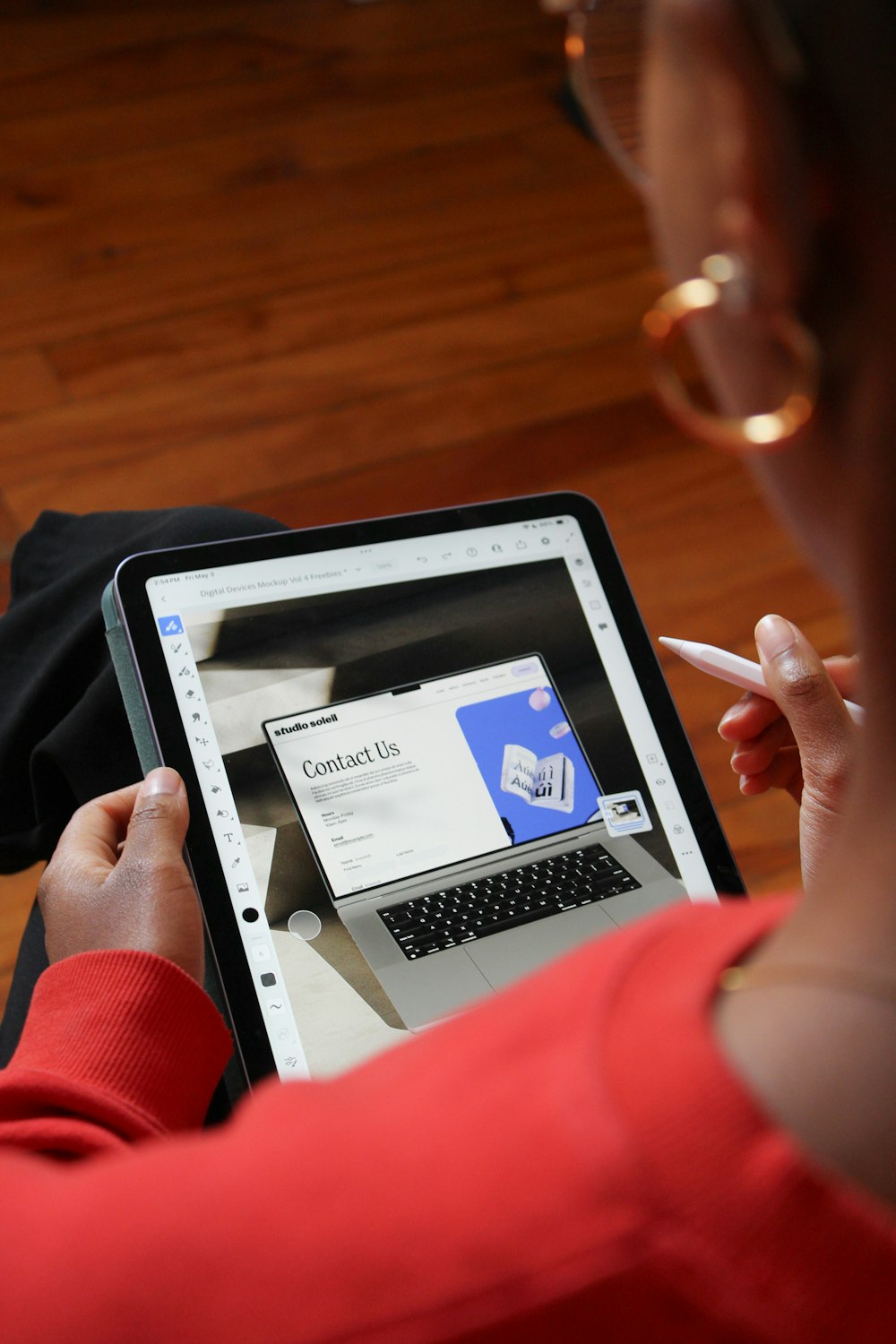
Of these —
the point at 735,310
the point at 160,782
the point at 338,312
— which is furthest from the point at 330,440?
the point at 735,310

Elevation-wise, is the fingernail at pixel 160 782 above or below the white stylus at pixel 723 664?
above

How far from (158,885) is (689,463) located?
1.14m

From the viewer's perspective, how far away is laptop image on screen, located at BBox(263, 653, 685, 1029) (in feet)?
1.75

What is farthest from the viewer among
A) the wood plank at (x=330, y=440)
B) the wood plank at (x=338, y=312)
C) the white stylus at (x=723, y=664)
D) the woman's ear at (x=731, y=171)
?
the wood plank at (x=338, y=312)

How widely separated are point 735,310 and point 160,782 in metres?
0.35

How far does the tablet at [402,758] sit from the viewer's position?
1.70 ft

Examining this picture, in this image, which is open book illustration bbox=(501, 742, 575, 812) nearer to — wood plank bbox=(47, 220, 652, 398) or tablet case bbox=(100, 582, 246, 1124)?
tablet case bbox=(100, 582, 246, 1124)

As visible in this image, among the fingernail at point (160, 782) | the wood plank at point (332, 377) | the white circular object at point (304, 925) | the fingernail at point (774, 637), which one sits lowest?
the wood plank at point (332, 377)

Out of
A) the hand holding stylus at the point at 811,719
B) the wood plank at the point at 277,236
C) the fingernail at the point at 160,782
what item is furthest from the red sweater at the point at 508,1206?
the wood plank at the point at 277,236

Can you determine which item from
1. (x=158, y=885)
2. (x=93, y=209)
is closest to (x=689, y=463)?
(x=93, y=209)

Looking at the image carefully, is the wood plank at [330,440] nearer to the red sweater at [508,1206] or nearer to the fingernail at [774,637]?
the fingernail at [774,637]

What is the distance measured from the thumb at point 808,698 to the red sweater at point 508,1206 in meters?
0.34

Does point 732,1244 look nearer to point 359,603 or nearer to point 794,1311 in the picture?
point 794,1311

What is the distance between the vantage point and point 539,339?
1575 mm
